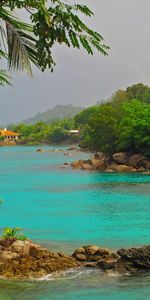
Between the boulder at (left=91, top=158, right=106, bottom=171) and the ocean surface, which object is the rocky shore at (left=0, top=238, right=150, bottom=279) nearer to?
the ocean surface

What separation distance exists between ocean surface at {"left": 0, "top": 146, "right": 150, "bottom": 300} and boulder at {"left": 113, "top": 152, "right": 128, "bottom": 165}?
172 inches

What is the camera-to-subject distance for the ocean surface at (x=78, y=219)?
575 inches

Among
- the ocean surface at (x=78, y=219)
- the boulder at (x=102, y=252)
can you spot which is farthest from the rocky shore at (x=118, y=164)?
the boulder at (x=102, y=252)

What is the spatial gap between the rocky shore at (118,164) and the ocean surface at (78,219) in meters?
2.66

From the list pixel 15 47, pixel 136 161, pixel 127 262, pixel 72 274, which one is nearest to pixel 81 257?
pixel 72 274

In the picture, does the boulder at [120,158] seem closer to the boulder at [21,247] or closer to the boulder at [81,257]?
the boulder at [81,257]

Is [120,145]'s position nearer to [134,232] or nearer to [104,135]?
[104,135]

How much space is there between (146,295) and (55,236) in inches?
394

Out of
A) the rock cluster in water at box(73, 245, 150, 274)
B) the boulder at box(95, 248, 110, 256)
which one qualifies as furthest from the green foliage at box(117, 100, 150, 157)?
the rock cluster in water at box(73, 245, 150, 274)

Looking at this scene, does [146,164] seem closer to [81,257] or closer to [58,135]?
[81,257]

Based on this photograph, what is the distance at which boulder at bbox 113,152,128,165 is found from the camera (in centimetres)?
5625

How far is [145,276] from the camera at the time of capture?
15695mm

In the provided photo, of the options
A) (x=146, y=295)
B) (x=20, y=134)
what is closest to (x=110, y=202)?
(x=146, y=295)

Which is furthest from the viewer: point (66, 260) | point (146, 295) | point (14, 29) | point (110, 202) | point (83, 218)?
point (110, 202)
